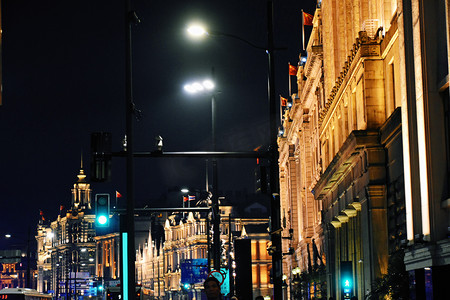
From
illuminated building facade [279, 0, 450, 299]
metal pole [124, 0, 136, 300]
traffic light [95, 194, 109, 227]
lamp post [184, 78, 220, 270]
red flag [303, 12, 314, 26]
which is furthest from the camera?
red flag [303, 12, 314, 26]

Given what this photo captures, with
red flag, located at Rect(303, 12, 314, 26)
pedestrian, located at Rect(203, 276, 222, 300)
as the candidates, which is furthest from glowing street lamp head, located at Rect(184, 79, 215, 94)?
red flag, located at Rect(303, 12, 314, 26)

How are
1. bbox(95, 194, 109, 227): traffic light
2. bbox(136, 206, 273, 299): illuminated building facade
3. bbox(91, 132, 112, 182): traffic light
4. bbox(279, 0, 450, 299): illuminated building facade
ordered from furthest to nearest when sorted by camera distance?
bbox(136, 206, 273, 299): illuminated building facade < bbox(95, 194, 109, 227): traffic light < bbox(91, 132, 112, 182): traffic light < bbox(279, 0, 450, 299): illuminated building facade

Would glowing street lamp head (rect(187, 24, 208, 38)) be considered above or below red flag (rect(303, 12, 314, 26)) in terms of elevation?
below

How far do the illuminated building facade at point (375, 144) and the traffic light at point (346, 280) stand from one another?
0.09m

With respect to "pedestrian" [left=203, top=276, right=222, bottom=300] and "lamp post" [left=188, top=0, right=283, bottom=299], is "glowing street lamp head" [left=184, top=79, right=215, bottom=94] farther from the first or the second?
"pedestrian" [left=203, top=276, right=222, bottom=300]

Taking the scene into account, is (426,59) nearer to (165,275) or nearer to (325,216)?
(325,216)

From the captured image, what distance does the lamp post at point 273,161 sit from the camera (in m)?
22.5

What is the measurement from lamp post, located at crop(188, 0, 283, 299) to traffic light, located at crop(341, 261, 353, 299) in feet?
40.6

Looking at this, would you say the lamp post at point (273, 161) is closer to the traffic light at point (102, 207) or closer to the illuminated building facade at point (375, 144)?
the illuminated building facade at point (375, 144)

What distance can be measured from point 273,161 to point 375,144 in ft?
47.6

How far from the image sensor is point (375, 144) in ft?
123

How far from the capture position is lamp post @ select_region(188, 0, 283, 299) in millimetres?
22484

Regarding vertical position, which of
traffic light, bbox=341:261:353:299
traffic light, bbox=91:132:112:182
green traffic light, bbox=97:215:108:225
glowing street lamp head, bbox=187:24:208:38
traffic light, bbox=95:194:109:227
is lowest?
traffic light, bbox=341:261:353:299

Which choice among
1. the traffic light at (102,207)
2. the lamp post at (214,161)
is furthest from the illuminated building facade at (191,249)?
the traffic light at (102,207)
